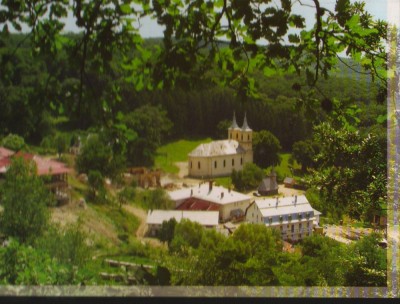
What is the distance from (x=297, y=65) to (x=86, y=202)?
1.20 m

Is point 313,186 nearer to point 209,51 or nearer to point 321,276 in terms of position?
point 321,276

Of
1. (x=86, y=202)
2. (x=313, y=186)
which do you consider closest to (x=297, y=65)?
(x=313, y=186)

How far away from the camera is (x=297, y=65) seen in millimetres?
1642

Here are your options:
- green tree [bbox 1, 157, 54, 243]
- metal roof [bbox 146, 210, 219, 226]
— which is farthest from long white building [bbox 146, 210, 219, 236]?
green tree [bbox 1, 157, 54, 243]

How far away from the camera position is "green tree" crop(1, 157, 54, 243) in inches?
86.4

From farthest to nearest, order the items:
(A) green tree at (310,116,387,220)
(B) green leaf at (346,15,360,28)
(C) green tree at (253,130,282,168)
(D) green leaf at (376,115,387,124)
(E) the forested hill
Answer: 1. (C) green tree at (253,130,282,168)
2. (A) green tree at (310,116,387,220)
3. (D) green leaf at (376,115,387,124)
4. (E) the forested hill
5. (B) green leaf at (346,15,360,28)

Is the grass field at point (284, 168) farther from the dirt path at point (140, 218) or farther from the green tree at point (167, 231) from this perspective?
the dirt path at point (140, 218)

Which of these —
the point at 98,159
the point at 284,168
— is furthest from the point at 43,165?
the point at 284,168

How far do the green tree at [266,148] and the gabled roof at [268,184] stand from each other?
0.22 ft

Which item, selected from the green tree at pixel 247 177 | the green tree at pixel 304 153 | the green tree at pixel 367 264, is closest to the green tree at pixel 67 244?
the green tree at pixel 247 177

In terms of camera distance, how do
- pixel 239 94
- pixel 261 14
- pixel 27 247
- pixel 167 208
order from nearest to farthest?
pixel 261 14 < pixel 239 94 < pixel 27 247 < pixel 167 208

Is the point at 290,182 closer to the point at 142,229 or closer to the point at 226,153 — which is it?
the point at 226,153

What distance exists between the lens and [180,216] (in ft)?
7.68

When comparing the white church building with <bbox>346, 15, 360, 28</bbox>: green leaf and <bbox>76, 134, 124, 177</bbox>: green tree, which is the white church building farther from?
<bbox>346, 15, 360, 28</bbox>: green leaf
